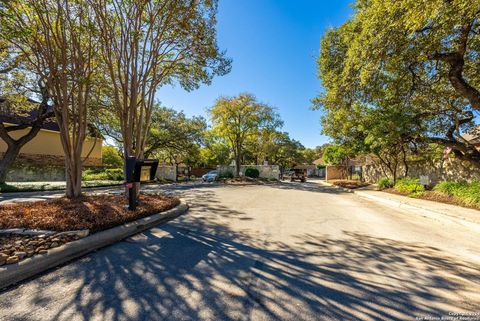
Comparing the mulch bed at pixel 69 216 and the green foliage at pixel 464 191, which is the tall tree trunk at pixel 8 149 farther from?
the green foliage at pixel 464 191

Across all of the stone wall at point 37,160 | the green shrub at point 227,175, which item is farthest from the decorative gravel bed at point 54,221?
the green shrub at point 227,175

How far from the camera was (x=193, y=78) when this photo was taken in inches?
406

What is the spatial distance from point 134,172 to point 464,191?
1300 cm

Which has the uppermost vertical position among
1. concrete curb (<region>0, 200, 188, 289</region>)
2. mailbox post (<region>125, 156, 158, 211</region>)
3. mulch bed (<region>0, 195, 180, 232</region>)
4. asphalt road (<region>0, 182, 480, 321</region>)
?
mailbox post (<region>125, 156, 158, 211</region>)

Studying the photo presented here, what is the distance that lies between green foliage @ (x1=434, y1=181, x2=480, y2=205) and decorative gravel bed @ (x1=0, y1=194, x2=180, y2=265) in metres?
11.6

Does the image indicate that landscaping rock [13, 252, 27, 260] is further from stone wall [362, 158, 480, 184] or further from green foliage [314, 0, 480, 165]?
stone wall [362, 158, 480, 184]

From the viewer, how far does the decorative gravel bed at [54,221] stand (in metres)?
3.70

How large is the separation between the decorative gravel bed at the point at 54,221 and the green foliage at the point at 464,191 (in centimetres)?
1155

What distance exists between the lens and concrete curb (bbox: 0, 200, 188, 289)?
3057 millimetres

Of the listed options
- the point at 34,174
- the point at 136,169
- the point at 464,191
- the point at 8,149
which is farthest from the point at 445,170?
the point at 34,174

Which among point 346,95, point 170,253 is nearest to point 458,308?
point 170,253

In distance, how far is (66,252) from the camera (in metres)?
3.81

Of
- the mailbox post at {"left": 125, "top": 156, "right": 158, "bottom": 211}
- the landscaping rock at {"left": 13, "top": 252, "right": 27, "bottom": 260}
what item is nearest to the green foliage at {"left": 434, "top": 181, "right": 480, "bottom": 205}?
the mailbox post at {"left": 125, "top": 156, "right": 158, "bottom": 211}

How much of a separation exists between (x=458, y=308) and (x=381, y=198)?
11.6 m
